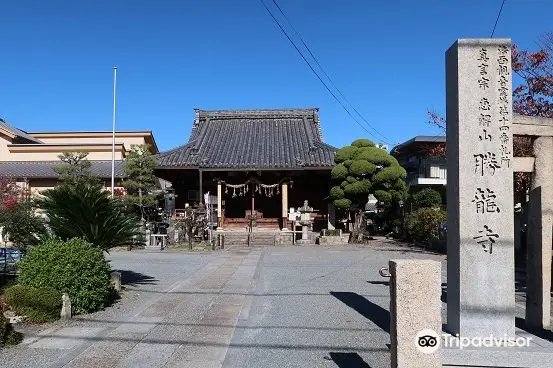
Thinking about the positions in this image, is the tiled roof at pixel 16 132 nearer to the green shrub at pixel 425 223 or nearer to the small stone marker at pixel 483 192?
the green shrub at pixel 425 223

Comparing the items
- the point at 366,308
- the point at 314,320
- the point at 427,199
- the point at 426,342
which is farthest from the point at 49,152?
the point at 426,342

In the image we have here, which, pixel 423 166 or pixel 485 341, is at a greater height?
pixel 423 166

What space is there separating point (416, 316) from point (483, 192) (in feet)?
7.86

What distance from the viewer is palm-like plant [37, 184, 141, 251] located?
29.9ft

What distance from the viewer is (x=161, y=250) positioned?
20547mm

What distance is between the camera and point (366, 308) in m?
8.46

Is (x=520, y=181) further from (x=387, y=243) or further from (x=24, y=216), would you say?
(x=24, y=216)

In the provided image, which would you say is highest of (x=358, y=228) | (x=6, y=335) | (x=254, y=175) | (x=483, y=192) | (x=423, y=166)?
(x=423, y=166)

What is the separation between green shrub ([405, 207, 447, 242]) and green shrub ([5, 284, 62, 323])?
16464mm

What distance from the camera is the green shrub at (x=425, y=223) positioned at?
20.7 meters

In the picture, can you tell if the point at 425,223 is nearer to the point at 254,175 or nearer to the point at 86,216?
the point at 254,175

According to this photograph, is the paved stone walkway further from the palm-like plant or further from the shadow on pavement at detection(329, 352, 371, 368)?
the palm-like plant

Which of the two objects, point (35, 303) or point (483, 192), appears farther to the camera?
point (35, 303)

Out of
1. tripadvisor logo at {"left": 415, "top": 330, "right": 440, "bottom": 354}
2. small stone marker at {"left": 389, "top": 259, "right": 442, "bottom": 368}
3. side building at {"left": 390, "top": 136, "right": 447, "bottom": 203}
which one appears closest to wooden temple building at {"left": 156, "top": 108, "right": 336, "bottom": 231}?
side building at {"left": 390, "top": 136, "right": 447, "bottom": 203}
